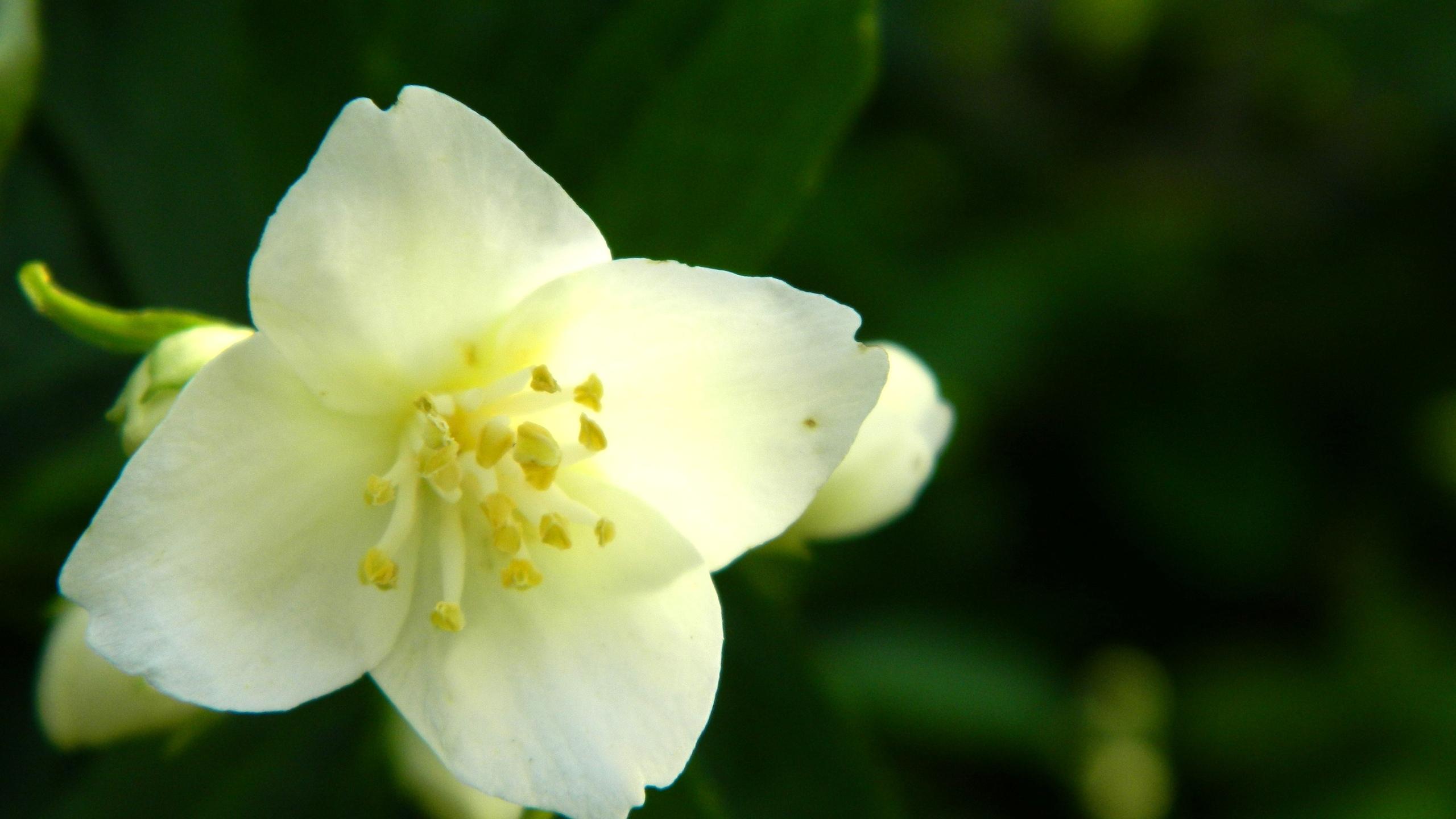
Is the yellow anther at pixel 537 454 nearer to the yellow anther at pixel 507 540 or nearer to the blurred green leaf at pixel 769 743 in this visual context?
the yellow anther at pixel 507 540

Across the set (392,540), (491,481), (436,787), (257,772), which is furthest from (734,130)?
(257,772)

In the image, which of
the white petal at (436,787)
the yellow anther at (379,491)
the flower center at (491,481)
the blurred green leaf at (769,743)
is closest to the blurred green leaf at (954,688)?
the blurred green leaf at (769,743)

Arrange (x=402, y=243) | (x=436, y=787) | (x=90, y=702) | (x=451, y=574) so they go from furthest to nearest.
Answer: (x=436, y=787) → (x=90, y=702) → (x=451, y=574) → (x=402, y=243)

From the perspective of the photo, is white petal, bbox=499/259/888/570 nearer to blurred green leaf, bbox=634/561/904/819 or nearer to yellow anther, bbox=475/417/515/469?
yellow anther, bbox=475/417/515/469

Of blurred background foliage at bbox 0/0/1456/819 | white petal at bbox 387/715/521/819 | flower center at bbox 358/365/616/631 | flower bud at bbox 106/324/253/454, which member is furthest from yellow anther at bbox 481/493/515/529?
blurred background foliage at bbox 0/0/1456/819

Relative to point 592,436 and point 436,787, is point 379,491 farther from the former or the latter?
point 436,787

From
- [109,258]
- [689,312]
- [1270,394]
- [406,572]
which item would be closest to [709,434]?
[689,312]

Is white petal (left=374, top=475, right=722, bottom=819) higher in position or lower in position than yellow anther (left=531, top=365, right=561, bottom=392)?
Result: lower
